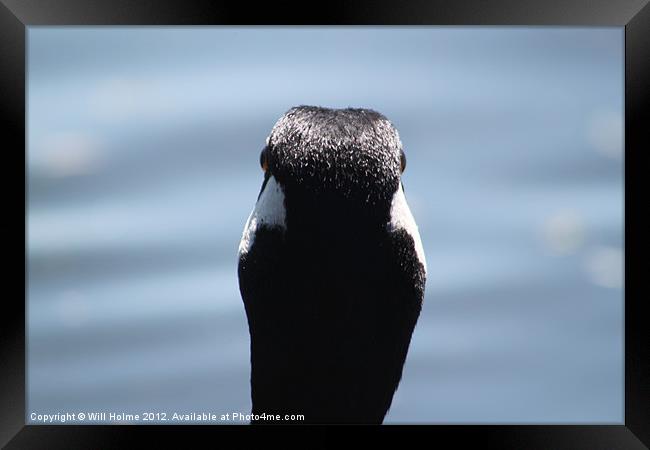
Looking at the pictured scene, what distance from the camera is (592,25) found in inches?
107

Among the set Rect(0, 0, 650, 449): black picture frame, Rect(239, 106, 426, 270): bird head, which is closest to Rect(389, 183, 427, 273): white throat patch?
Rect(239, 106, 426, 270): bird head

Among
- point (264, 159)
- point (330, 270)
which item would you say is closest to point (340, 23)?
point (264, 159)

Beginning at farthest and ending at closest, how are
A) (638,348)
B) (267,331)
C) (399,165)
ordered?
(267,331) < (638,348) < (399,165)

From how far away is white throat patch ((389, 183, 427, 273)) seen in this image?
2.62 meters

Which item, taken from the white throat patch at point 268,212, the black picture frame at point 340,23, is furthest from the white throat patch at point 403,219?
the black picture frame at point 340,23

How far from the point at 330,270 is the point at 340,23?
772 mm

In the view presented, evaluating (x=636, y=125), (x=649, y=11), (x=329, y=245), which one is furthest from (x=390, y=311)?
(x=649, y=11)

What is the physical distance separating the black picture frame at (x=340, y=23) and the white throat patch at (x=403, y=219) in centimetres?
55

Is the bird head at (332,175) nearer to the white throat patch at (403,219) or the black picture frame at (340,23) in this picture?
the white throat patch at (403,219)

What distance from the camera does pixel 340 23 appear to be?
271cm

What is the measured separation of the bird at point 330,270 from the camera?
98.7 inches

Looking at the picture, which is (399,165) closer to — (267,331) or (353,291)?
(353,291)

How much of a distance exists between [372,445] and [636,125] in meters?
1.31

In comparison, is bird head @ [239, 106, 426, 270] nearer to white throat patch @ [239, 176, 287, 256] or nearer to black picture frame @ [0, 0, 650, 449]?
white throat patch @ [239, 176, 287, 256]
